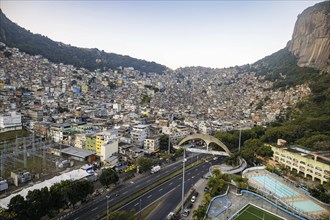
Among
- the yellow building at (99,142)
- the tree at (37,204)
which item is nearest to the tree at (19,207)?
the tree at (37,204)

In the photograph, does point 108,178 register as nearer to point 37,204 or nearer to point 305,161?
point 37,204

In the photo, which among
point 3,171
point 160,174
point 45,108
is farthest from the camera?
point 45,108

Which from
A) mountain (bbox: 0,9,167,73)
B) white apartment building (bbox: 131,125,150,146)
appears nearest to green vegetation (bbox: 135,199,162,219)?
white apartment building (bbox: 131,125,150,146)

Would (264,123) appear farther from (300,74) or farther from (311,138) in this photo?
(300,74)

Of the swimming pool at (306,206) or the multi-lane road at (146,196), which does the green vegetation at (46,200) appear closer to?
the multi-lane road at (146,196)

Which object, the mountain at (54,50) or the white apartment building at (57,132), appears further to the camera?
the mountain at (54,50)

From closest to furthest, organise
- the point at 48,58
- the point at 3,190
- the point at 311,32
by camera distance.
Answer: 1. the point at 3,190
2. the point at 311,32
3. the point at 48,58

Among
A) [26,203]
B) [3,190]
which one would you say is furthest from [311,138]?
[3,190]
